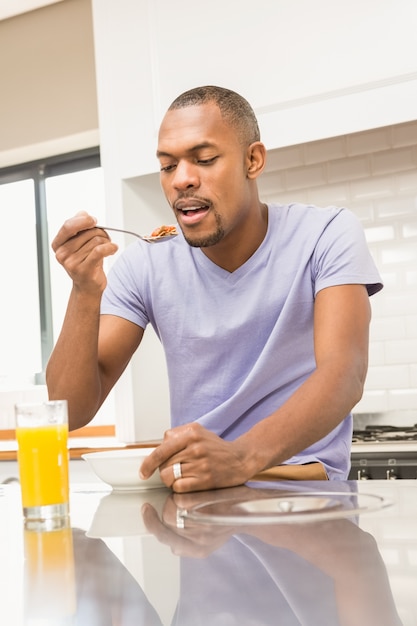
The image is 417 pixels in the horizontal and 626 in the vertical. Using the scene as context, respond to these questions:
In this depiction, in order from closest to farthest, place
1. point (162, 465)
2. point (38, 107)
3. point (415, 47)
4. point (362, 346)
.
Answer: point (162, 465), point (362, 346), point (415, 47), point (38, 107)

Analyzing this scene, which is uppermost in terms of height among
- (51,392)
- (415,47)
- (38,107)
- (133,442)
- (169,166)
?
(38,107)

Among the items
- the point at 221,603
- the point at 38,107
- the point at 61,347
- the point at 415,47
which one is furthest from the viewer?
→ the point at 38,107

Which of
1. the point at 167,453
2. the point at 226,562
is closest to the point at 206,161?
the point at 167,453

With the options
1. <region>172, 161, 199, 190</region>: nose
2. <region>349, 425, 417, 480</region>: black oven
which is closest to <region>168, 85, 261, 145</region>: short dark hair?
<region>172, 161, 199, 190</region>: nose

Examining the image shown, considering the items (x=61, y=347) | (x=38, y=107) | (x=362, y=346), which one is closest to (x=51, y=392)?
(x=61, y=347)

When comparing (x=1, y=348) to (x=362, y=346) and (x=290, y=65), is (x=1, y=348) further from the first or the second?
(x=362, y=346)

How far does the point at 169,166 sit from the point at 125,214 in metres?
1.48

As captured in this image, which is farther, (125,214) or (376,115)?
(125,214)

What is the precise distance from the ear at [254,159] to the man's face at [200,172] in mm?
83

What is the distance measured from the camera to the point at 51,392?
161cm

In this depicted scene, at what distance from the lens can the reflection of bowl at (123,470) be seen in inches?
44.4

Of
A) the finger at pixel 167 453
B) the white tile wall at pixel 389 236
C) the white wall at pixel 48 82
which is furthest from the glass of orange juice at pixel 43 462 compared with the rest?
the white wall at pixel 48 82

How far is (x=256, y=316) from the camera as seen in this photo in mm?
1550

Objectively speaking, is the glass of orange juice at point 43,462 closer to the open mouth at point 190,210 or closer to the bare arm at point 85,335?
the bare arm at point 85,335
